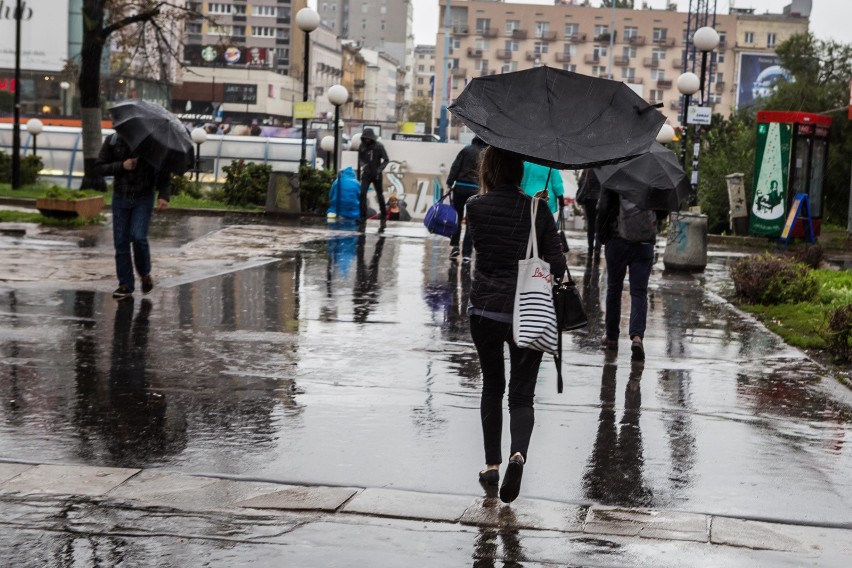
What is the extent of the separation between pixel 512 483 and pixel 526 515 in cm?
15

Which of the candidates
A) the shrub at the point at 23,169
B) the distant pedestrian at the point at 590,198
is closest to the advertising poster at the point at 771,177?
the distant pedestrian at the point at 590,198

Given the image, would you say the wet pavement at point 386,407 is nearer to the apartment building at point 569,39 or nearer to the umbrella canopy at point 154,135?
the umbrella canopy at point 154,135

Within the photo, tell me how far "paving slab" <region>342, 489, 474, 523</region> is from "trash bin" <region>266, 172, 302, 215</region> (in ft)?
64.0

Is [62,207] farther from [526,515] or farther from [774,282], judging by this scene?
[526,515]

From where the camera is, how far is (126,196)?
1169cm

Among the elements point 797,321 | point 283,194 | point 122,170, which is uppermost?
point 122,170

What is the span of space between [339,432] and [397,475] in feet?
3.03

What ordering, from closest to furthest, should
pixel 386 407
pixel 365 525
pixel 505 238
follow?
1. pixel 365 525
2. pixel 505 238
3. pixel 386 407

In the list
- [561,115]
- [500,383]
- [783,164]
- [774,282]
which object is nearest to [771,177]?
[783,164]

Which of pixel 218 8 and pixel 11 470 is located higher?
pixel 218 8

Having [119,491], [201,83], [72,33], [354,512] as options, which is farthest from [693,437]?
[201,83]

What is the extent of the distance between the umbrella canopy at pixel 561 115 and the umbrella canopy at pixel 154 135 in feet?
20.1

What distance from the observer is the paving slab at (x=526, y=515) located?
211 inches

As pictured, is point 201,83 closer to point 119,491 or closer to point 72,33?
point 72,33
